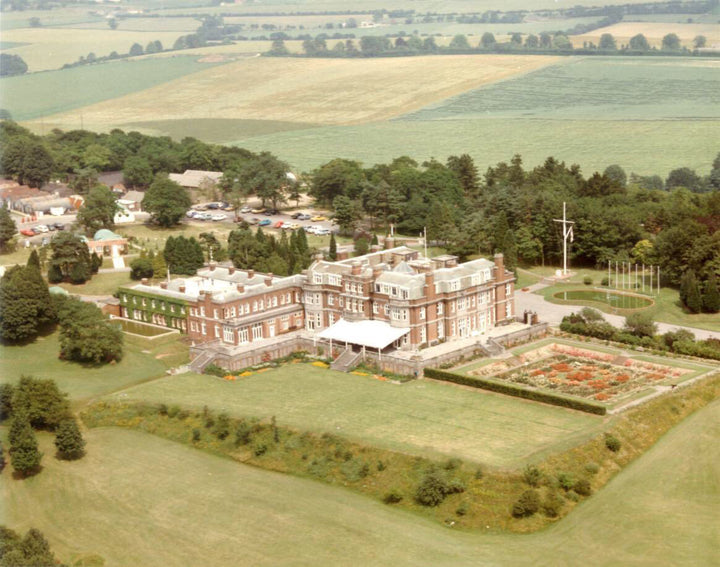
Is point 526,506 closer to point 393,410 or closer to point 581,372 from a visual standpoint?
point 393,410

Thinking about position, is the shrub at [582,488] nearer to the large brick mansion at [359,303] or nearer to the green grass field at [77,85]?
the large brick mansion at [359,303]

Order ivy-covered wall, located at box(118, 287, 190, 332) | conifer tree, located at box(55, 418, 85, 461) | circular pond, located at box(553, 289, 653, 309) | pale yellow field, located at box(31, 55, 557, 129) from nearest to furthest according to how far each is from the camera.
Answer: conifer tree, located at box(55, 418, 85, 461), ivy-covered wall, located at box(118, 287, 190, 332), circular pond, located at box(553, 289, 653, 309), pale yellow field, located at box(31, 55, 557, 129)

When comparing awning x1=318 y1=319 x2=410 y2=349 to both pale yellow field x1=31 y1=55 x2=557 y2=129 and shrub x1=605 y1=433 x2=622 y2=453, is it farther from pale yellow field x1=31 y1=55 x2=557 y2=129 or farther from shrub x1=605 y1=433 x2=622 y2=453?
pale yellow field x1=31 y1=55 x2=557 y2=129

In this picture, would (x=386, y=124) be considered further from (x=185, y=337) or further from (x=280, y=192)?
(x=185, y=337)

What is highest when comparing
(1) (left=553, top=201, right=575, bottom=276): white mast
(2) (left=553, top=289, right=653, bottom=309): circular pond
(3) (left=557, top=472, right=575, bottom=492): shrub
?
(1) (left=553, top=201, right=575, bottom=276): white mast

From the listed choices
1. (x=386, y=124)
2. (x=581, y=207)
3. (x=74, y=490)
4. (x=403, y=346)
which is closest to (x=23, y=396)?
(x=74, y=490)

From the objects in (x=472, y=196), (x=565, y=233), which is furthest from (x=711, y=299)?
(x=472, y=196)

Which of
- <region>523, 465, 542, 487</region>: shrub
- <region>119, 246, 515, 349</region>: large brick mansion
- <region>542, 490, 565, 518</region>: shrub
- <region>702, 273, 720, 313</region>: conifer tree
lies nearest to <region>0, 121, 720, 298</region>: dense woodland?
<region>702, 273, 720, 313</region>: conifer tree
